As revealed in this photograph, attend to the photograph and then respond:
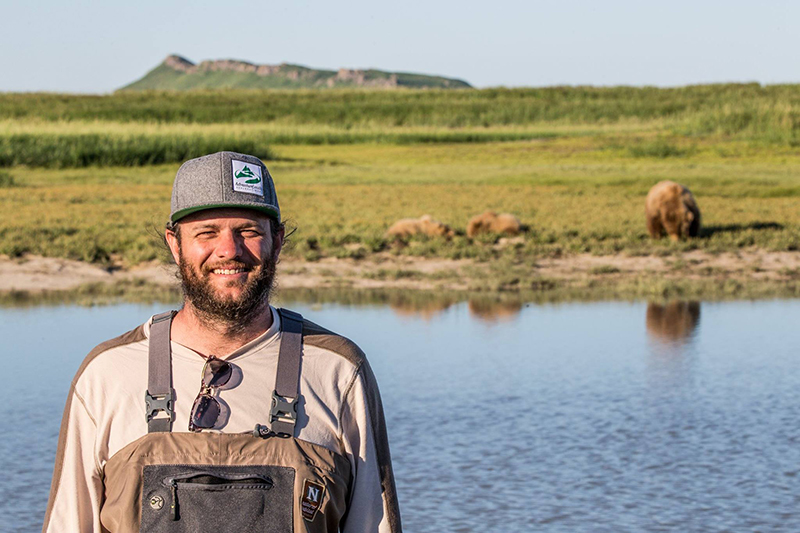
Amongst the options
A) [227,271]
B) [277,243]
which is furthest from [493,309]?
[227,271]

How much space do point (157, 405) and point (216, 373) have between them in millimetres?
139

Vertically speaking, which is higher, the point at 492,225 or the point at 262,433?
the point at 262,433

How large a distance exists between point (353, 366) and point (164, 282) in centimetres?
1274

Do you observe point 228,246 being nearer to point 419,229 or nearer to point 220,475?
point 220,475

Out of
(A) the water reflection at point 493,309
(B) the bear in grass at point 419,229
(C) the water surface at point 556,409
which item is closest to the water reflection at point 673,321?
(C) the water surface at point 556,409

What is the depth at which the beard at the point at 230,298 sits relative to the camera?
2662mm

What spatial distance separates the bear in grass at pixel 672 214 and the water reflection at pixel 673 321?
3.80 meters

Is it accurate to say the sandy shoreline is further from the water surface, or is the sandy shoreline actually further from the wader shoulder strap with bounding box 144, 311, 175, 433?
the wader shoulder strap with bounding box 144, 311, 175, 433

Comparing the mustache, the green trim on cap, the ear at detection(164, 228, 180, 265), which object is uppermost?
the green trim on cap

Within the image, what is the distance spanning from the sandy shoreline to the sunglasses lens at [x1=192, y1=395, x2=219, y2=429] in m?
12.1

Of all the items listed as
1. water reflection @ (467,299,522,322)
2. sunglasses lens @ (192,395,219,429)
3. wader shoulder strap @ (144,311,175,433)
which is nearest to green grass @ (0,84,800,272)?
wader shoulder strap @ (144,311,175,433)

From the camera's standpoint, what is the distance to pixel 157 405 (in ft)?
8.41

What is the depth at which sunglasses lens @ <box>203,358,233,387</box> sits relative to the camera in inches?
102

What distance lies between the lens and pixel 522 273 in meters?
15.5
